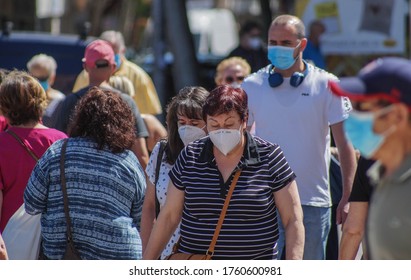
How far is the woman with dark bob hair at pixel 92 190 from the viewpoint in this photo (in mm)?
5383

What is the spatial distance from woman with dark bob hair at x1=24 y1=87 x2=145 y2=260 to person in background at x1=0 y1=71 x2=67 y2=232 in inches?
24.5

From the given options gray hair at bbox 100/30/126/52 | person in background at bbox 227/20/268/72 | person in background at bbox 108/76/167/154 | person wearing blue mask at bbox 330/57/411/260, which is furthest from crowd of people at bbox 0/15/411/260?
person in background at bbox 227/20/268/72

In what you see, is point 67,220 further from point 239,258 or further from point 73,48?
point 73,48

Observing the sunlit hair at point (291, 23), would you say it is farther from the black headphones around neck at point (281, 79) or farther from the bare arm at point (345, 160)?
the bare arm at point (345, 160)

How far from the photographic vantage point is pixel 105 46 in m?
8.12

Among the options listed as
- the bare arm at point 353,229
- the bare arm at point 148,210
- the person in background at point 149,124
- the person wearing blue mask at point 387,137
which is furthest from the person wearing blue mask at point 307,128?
the person wearing blue mask at point 387,137

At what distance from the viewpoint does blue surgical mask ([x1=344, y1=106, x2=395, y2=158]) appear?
3.15 m

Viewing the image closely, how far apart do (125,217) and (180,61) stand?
9.95 metres

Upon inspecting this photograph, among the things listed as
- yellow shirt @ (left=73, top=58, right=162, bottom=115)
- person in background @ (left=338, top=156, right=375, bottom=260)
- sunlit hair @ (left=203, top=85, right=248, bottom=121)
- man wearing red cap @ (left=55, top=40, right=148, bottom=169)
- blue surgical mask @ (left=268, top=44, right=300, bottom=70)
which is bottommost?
yellow shirt @ (left=73, top=58, right=162, bottom=115)

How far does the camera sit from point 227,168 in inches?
209

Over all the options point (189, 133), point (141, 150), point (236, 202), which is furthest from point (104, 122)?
point (141, 150)

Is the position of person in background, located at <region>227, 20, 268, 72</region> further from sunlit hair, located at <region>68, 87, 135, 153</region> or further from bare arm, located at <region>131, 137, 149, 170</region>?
sunlit hair, located at <region>68, 87, 135, 153</region>

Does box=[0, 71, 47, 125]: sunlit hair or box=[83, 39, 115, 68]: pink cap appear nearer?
box=[0, 71, 47, 125]: sunlit hair

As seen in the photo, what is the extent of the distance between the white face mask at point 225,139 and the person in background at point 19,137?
1.26 m
